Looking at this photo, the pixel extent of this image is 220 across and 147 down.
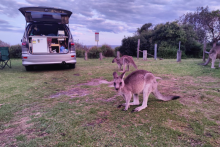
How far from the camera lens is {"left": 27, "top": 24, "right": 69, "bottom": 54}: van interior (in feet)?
26.1

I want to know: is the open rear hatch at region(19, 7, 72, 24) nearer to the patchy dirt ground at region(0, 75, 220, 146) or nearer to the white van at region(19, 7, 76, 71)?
the white van at region(19, 7, 76, 71)

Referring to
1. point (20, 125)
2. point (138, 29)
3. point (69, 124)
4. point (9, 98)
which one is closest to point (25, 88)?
point (9, 98)

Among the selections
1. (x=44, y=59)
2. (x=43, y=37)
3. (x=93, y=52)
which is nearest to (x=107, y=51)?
(x=93, y=52)

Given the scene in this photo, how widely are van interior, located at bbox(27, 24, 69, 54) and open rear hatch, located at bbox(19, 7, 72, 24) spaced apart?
0.41 metres

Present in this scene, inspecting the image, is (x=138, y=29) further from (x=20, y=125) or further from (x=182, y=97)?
(x=20, y=125)

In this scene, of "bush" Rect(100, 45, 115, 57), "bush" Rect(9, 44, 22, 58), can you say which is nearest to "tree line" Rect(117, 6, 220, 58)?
"bush" Rect(100, 45, 115, 57)

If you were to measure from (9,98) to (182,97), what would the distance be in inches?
187

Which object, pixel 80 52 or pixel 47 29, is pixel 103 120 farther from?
pixel 80 52

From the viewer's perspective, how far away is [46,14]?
7.87m

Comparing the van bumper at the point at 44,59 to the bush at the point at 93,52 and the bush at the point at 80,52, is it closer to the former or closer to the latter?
the bush at the point at 93,52

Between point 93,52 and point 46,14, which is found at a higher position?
point 46,14

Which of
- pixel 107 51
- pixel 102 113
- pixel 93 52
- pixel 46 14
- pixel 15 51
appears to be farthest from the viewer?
pixel 107 51

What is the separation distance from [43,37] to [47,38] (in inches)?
24.3

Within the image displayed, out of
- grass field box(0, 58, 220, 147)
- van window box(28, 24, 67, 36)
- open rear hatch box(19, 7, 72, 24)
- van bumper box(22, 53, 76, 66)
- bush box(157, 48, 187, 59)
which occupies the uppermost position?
open rear hatch box(19, 7, 72, 24)
